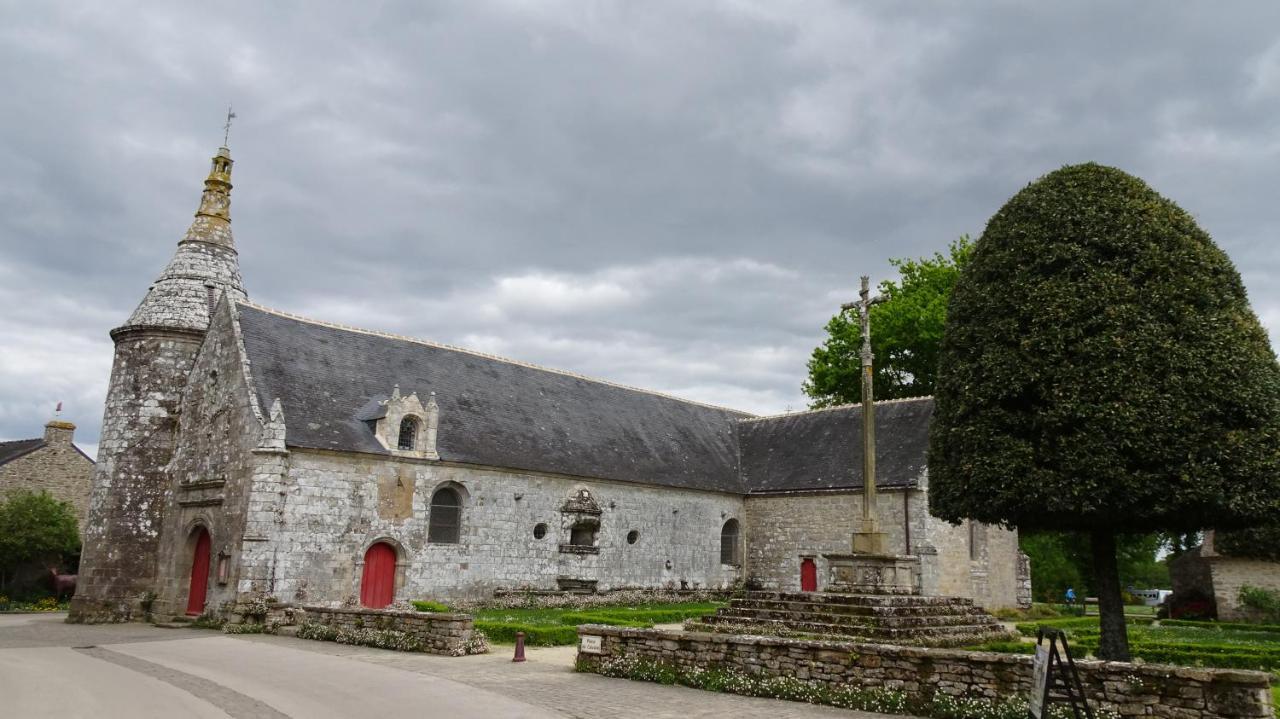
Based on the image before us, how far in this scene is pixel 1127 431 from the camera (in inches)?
442

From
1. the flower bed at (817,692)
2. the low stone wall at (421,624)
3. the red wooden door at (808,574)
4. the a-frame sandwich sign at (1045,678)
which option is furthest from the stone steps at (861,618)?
the red wooden door at (808,574)

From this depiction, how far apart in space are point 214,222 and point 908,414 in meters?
22.4

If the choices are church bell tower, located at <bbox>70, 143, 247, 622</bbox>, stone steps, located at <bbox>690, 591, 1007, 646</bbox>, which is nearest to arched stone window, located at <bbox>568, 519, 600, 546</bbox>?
stone steps, located at <bbox>690, 591, 1007, 646</bbox>

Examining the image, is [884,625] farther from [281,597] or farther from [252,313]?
[252,313]

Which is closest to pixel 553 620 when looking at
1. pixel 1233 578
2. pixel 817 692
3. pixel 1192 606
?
pixel 817 692

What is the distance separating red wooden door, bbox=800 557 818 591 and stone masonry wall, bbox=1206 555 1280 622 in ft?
44.2

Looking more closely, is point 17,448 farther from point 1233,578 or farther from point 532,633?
point 1233,578

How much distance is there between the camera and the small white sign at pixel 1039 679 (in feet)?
22.7

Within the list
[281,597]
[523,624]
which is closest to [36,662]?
[281,597]

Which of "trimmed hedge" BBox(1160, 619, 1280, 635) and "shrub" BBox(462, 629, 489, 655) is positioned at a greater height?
"shrub" BBox(462, 629, 489, 655)

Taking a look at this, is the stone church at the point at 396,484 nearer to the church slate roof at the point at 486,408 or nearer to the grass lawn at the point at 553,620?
the church slate roof at the point at 486,408

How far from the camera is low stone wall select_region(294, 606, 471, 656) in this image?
13719 millimetres

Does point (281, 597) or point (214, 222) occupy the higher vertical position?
point (214, 222)

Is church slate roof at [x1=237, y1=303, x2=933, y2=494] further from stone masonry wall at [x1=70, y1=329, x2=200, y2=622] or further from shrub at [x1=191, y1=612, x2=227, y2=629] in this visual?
shrub at [x1=191, y1=612, x2=227, y2=629]
